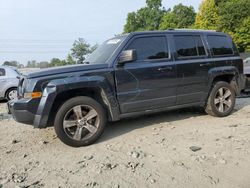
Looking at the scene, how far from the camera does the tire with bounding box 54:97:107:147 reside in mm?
4703

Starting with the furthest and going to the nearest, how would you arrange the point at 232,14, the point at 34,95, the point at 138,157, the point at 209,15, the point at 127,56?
the point at 209,15
the point at 232,14
the point at 127,56
the point at 34,95
the point at 138,157

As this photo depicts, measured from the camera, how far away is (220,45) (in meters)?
6.50

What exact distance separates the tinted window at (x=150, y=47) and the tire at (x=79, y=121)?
1.31 m

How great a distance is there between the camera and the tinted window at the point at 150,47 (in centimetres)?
542

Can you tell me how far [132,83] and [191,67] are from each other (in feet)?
4.69

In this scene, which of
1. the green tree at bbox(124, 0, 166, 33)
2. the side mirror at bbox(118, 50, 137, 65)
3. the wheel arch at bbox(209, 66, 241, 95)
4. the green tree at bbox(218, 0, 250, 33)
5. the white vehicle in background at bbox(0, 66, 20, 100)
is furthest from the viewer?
the green tree at bbox(124, 0, 166, 33)

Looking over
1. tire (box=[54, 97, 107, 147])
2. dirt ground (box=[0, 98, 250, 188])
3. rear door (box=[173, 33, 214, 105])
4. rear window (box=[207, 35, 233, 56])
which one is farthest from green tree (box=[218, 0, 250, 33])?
tire (box=[54, 97, 107, 147])

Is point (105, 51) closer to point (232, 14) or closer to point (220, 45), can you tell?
point (220, 45)

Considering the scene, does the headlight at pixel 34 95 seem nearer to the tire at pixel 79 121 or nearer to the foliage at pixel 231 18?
the tire at pixel 79 121

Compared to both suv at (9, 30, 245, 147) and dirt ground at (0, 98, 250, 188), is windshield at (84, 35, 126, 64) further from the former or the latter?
dirt ground at (0, 98, 250, 188)

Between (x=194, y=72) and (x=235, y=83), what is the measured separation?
1.40 meters

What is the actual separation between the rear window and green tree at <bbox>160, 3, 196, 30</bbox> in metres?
39.0

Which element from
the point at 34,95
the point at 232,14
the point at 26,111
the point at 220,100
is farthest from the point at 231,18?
the point at 26,111

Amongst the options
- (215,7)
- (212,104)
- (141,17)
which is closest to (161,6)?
(141,17)
